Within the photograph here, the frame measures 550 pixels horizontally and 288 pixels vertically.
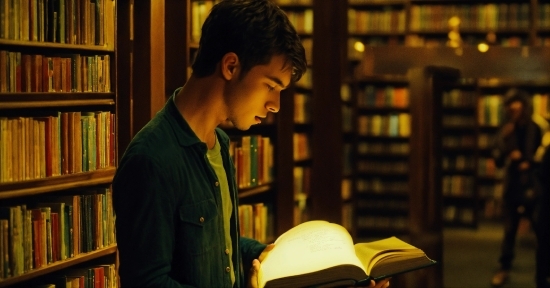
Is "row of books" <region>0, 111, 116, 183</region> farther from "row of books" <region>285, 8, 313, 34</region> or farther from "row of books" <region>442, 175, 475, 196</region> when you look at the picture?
"row of books" <region>442, 175, 475, 196</region>

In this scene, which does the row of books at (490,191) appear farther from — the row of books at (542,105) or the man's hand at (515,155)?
the man's hand at (515,155)

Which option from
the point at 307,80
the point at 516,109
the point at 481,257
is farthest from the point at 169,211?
the point at 481,257

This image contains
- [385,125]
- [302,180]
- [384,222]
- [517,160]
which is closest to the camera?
[302,180]

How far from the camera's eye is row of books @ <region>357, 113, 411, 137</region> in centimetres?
795

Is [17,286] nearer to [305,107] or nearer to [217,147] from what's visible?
[217,147]

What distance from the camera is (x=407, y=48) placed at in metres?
3.82

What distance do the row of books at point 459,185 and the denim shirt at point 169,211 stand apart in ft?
22.6

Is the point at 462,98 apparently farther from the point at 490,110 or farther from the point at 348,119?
the point at 348,119

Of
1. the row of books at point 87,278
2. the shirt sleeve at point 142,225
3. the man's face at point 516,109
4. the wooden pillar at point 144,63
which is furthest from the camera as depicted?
the man's face at point 516,109

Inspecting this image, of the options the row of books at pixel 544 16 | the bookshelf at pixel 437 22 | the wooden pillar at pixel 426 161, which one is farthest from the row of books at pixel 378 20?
the wooden pillar at pixel 426 161

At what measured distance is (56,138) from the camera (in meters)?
2.46

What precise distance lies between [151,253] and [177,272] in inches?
5.7

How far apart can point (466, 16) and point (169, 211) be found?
7.21 meters

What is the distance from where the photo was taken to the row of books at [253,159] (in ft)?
13.1
